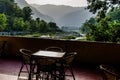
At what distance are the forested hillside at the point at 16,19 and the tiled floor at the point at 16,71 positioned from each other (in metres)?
10.6

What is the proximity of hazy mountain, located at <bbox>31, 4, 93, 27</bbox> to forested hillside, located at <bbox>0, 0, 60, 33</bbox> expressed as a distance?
4.76 m

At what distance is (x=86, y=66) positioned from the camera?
6.24m

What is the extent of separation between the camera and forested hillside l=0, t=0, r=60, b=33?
17938 mm

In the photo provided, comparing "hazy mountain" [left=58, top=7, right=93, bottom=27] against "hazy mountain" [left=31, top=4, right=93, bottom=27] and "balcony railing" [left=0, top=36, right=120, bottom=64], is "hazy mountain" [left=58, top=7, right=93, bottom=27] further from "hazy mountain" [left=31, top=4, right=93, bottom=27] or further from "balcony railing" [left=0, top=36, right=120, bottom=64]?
"balcony railing" [left=0, top=36, right=120, bottom=64]

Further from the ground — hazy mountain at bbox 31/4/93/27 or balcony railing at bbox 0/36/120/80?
hazy mountain at bbox 31/4/93/27

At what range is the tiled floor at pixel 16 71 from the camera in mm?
5080

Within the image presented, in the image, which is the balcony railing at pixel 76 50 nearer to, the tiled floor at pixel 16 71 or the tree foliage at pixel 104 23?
the tiled floor at pixel 16 71

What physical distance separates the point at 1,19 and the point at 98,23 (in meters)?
13.0

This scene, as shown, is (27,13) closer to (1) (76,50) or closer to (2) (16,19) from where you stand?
(2) (16,19)

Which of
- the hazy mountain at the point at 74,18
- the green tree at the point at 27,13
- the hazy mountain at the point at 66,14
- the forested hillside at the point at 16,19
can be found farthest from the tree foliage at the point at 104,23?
the green tree at the point at 27,13

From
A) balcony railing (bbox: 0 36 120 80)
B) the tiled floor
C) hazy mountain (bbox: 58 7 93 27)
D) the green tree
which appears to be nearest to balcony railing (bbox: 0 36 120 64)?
balcony railing (bbox: 0 36 120 80)

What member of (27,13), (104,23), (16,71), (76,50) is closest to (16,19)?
(27,13)

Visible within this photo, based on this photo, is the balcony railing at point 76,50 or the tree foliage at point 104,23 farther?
the tree foliage at point 104,23

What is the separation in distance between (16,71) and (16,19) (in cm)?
1458
